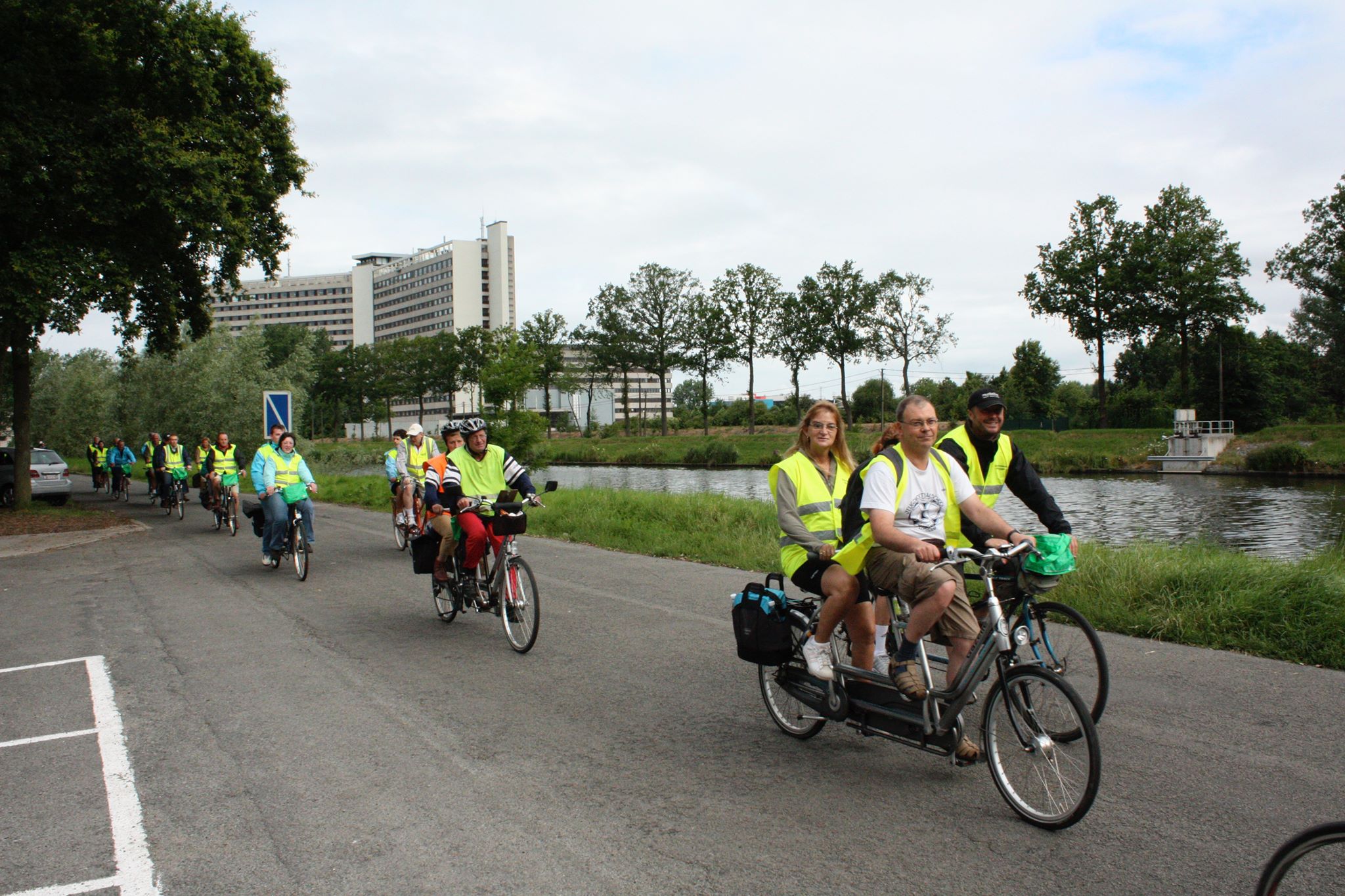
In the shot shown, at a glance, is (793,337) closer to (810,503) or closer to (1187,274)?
(1187,274)

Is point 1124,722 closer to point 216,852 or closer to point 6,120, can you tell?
point 216,852

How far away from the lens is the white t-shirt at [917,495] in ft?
14.4

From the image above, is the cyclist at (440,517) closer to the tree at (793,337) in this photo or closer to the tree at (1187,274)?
the tree at (1187,274)

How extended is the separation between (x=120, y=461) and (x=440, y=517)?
2580 cm

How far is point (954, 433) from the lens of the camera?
18.0ft

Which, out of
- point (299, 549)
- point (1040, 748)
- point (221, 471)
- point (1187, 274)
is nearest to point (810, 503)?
point (1040, 748)

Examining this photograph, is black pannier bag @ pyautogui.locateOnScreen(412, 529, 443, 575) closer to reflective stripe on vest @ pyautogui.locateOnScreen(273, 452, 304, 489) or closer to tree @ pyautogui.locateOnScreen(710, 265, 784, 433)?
reflective stripe on vest @ pyautogui.locateOnScreen(273, 452, 304, 489)

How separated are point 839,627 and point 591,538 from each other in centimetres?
1051

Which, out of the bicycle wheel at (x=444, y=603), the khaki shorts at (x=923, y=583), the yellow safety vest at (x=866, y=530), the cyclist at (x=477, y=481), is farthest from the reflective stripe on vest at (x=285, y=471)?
the khaki shorts at (x=923, y=583)

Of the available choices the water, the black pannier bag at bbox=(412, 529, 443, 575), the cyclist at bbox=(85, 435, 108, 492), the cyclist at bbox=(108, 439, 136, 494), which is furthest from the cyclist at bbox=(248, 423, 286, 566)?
the cyclist at bbox=(85, 435, 108, 492)

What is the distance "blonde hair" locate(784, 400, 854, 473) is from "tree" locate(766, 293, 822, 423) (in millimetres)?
78267

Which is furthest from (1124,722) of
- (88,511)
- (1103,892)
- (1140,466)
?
(1140,466)

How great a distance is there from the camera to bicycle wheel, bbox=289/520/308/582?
37.6 feet

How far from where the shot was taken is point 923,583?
4242mm
